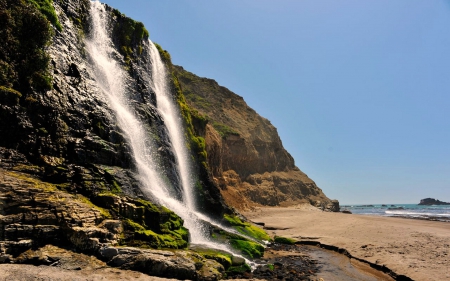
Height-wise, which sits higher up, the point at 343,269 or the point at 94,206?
the point at 94,206

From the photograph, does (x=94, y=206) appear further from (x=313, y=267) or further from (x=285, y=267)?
(x=313, y=267)

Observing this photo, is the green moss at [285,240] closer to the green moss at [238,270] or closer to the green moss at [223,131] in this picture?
the green moss at [238,270]

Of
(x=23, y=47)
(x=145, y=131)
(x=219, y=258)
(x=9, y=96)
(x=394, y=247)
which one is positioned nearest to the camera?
(x=9, y=96)

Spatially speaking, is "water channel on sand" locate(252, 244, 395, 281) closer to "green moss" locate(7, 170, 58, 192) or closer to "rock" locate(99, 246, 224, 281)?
"rock" locate(99, 246, 224, 281)

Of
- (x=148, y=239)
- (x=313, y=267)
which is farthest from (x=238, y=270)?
(x=313, y=267)

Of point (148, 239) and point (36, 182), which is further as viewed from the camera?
point (148, 239)

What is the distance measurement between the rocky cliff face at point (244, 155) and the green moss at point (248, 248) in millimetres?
27813

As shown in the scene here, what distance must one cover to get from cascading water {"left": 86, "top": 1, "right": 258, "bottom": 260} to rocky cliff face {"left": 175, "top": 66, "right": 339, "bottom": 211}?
68.1ft

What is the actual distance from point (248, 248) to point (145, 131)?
37.4 ft

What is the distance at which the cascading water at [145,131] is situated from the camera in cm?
1852

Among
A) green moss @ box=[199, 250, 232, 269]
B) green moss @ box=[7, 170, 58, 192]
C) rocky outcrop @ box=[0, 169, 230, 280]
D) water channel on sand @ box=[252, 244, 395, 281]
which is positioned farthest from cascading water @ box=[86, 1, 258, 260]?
green moss @ box=[7, 170, 58, 192]

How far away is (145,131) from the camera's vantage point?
2120 cm

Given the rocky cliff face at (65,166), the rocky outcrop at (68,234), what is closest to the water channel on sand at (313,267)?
the rocky cliff face at (65,166)

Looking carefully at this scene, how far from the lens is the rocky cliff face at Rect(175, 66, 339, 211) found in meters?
53.6
